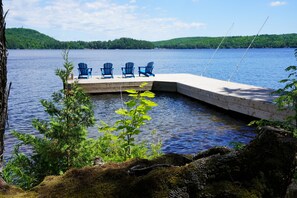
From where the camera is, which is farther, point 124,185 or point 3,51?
point 3,51

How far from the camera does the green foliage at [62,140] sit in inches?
163

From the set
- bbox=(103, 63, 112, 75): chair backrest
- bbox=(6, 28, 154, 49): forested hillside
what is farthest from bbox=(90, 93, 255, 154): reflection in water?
bbox=(6, 28, 154, 49): forested hillside

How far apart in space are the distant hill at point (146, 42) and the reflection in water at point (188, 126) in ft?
356

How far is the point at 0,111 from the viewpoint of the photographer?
3193 millimetres

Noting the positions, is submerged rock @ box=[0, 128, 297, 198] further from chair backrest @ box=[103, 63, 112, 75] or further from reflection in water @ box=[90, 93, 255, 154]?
chair backrest @ box=[103, 63, 112, 75]

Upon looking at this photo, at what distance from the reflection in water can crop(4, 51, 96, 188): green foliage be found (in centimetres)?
516

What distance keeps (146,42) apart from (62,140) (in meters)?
184

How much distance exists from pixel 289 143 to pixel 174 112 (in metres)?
13.3

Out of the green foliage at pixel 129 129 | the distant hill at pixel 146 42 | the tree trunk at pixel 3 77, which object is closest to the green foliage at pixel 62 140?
the green foliage at pixel 129 129

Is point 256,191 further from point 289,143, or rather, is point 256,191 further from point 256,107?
point 256,107

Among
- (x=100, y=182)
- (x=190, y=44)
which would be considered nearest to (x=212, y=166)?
(x=100, y=182)

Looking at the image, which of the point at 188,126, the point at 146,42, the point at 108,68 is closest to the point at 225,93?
the point at 188,126

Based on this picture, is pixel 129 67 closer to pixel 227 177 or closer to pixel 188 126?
pixel 188 126

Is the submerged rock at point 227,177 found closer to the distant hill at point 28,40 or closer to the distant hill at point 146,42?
the distant hill at point 146,42
